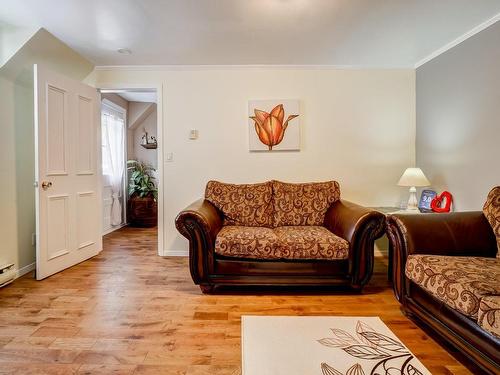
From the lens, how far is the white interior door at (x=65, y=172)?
2.69 metres

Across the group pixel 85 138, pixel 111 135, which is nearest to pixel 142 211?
pixel 111 135

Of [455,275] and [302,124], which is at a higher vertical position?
[302,124]

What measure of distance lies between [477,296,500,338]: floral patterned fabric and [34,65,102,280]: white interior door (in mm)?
3302

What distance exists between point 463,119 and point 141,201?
4.78 metres

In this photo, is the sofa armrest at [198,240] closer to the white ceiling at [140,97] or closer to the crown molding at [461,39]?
the crown molding at [461,39]

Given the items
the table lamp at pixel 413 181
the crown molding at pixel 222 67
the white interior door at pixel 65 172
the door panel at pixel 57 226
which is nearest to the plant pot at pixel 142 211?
the white interior door at pixel 65 172

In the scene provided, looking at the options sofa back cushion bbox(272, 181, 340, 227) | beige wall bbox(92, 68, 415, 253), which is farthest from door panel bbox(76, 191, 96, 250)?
sofa back cushion bbox(272, 181, 340, 227)

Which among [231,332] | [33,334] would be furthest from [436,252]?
[33,334]

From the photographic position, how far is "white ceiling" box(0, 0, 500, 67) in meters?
2.21

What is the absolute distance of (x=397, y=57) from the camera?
10.5 feet

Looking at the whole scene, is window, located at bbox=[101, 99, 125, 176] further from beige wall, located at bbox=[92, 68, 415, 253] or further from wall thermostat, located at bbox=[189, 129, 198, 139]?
wall thermostat, located at bbox=[189, 129, 198, 139]

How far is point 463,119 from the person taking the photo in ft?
9.00

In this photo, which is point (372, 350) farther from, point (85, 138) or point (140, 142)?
point (140, 142)

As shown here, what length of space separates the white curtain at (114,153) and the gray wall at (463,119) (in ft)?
15.2
